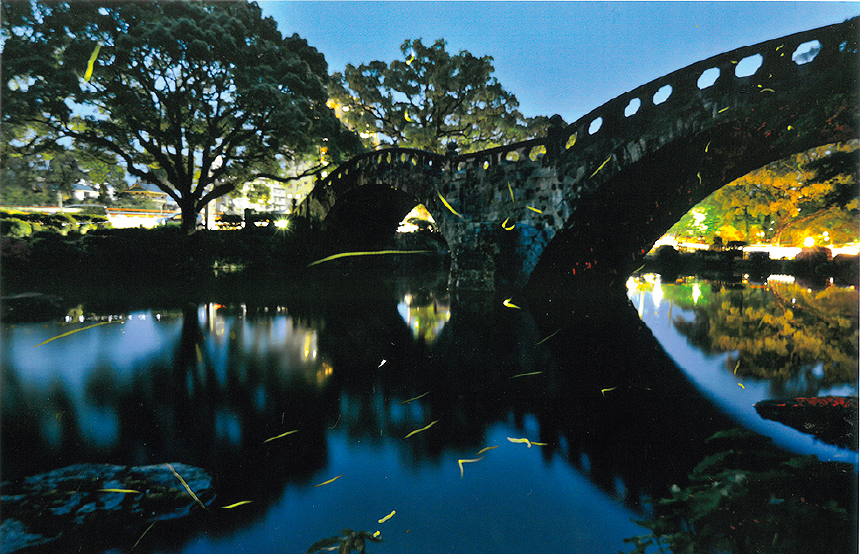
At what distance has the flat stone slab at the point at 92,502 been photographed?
2.24 metres

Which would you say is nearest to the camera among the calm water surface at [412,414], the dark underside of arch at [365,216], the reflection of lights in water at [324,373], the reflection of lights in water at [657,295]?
the calm water surface at [412,414]

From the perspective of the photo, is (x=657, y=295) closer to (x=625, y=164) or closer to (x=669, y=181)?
(x=669, y=181)

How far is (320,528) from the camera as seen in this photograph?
2.37 metres

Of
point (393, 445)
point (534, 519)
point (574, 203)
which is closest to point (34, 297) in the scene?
point (393, 445)

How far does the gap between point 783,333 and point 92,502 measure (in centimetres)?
1034

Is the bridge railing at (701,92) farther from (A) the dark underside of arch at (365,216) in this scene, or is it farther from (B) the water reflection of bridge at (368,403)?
(A) the dark underside of arch at (365,216)

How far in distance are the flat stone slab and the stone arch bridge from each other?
9.31 meters

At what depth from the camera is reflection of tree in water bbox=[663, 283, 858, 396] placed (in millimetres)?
5316

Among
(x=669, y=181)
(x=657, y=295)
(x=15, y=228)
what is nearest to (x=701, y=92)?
(x=669, y=181)

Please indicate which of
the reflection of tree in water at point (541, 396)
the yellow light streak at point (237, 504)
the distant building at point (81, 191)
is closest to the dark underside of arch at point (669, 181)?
the reflection of tree in water at point (541, 396)

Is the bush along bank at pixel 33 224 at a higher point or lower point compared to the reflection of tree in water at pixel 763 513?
higher

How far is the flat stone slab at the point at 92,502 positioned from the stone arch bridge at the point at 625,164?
9.31 m

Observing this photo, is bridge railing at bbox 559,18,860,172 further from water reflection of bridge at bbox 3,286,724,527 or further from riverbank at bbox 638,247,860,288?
riverbank at bbox 638,247,860,288

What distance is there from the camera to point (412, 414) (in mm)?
4090
